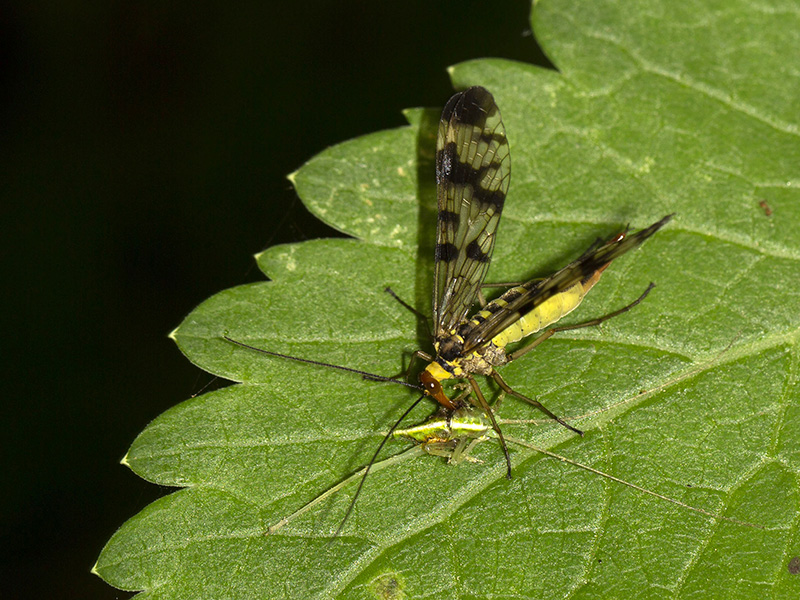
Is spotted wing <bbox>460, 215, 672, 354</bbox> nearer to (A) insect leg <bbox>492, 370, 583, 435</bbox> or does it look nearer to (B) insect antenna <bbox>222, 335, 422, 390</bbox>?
(A) insect leg <bbox>492, 370, 583, 435</bbox>

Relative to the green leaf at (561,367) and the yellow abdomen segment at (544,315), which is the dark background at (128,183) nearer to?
the green leaf at (561,367)

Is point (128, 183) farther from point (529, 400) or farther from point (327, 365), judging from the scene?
point (529, 400)

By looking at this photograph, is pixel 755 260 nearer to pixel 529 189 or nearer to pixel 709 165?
pixel 709 165

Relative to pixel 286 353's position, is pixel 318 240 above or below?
above

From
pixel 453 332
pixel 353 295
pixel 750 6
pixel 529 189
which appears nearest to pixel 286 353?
pixel 353 295

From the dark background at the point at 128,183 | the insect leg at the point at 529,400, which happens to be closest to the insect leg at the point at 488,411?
the insect leg at the point at 529,400

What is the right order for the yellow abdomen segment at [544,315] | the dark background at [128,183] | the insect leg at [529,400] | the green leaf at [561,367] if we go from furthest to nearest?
1. the dark background at [128,183]
2. the yellow abdomen segment at [544,315]
3. the insect leg at [529,400]
4. the green leaf at [561,367]

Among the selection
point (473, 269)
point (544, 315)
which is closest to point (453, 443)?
point (544, 315)
